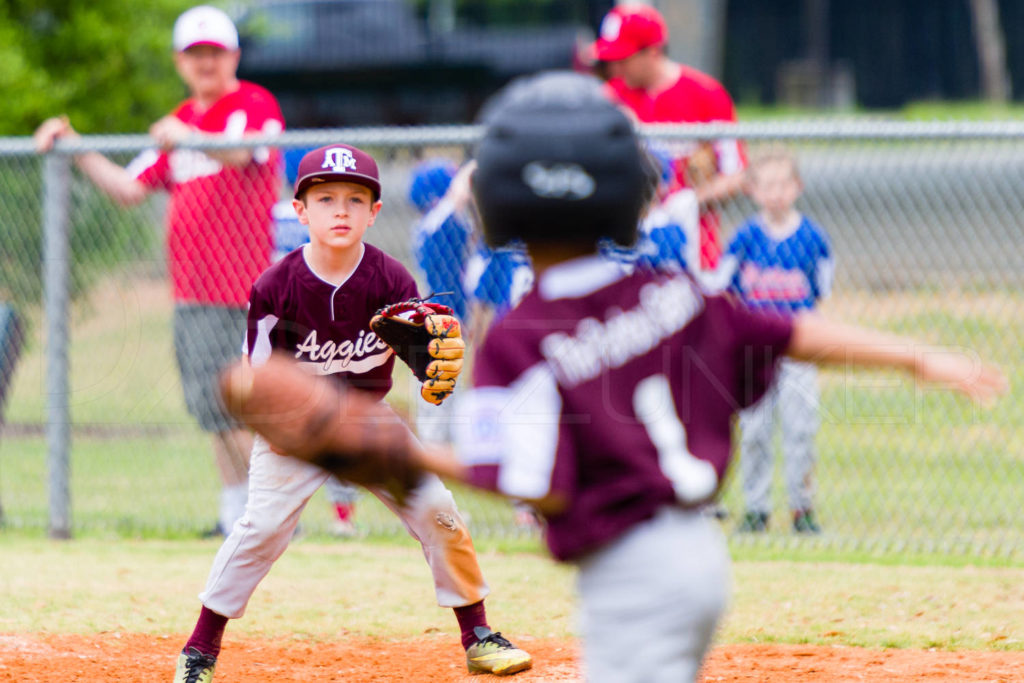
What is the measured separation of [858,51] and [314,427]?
62.9 ft

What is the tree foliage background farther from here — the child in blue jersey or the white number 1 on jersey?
the white number 1 on jersey

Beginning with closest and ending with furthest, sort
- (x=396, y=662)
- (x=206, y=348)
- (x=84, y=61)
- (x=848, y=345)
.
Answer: (x=848, y=345) < (x=396, y=662) < (x=206, y=348) < (x=84, y=61)

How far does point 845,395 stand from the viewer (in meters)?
7.48

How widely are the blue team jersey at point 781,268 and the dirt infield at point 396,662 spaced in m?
A: 2.15

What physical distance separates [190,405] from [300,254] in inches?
105

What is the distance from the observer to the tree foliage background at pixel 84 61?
9172 millimetres

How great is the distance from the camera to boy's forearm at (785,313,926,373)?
2490 mm

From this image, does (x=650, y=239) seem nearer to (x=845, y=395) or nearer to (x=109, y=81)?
(x=845, y=395)

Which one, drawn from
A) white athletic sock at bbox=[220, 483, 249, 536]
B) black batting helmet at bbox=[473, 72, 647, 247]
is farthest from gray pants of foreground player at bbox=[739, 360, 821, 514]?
black batting helmet at bbox=[473, 72, 647, 247]

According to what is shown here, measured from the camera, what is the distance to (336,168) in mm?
4090

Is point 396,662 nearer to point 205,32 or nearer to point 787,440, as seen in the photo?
Answer: point 787,440

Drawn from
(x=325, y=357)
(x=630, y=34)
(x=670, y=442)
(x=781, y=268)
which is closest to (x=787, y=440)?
(x=781, y=268)

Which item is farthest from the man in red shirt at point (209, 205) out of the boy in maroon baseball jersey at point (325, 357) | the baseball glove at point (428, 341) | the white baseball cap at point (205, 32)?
the baseball glove at point (428, 341)

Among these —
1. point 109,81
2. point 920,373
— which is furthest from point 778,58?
point 920,373
